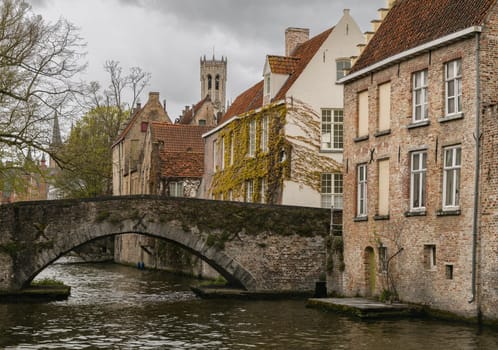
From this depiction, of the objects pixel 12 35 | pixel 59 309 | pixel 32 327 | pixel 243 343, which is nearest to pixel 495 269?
pixel 243 343

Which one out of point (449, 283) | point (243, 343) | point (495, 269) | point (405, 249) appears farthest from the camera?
point (405, 249)

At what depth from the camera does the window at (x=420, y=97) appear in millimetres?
22094

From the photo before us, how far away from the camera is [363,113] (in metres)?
25.4

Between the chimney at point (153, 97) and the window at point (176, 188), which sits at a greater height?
the chimney at point (153, 97)

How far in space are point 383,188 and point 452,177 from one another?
11.1 ft

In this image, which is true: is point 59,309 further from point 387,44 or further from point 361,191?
point 387,44

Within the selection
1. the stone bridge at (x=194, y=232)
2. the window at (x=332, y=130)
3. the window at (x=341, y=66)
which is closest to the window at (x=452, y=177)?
the stone bridge at (x=194, y=232)

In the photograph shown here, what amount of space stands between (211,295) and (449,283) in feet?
31.4

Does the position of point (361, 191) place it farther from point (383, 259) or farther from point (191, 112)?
point (191, 112)

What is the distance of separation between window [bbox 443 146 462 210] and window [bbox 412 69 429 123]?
1418mm

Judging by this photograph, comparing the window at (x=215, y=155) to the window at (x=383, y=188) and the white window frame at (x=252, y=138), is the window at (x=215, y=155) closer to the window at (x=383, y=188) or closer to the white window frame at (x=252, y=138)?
the white window frame at (x=252, y=138)

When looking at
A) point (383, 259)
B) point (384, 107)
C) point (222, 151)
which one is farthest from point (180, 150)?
point (383, 259)

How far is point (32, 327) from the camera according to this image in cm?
1961

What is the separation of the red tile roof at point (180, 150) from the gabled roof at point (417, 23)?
67.0 ft
